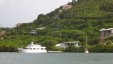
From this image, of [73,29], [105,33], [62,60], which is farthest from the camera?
[73,29]

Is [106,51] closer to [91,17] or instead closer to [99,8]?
[91,17]

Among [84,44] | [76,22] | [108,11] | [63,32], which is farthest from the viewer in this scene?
[108,11]

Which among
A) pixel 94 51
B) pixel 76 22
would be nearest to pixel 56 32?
pixel 76 22

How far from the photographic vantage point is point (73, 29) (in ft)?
508

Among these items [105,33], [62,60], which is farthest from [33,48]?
[62,60]

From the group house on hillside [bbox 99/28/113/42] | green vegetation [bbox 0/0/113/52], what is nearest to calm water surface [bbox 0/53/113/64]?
green vegetation [bbox 0/0/113/52]

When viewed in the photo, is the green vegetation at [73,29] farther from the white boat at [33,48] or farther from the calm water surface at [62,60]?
the calm water surface at [62,60]

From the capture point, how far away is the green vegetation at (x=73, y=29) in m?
141

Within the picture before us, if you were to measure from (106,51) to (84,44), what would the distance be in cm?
1395

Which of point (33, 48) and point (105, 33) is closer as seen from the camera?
point (33, 48)

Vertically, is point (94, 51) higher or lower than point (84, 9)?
lower

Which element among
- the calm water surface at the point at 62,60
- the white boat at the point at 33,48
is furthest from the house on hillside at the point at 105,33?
the calm water surface at the point at 62,60

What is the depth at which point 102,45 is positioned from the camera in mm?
125438

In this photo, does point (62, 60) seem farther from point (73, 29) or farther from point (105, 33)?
point (73, 29)
